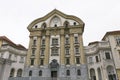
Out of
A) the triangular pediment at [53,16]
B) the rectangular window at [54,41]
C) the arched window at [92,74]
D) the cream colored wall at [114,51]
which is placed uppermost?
the triangular pediment at [53,16]

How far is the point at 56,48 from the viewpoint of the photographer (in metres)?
37.8

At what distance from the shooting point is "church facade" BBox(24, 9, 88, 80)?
3444 cm

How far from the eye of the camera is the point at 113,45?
32.2m

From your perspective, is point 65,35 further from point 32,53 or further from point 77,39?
point 32,53

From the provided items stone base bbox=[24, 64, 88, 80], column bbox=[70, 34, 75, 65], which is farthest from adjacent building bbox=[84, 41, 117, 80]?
column bbox=[70, 34, 75, 65]

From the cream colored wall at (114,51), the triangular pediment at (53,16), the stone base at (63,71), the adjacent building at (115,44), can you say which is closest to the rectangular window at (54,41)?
the triangular pediment at (53,16)

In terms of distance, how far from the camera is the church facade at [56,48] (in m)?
34.4

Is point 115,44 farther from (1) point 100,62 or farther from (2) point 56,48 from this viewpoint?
(2) point 56,48

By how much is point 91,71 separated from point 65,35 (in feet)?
44.7

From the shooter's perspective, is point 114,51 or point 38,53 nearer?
point 114,51

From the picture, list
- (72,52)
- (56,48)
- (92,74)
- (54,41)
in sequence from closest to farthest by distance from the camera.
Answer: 1. (92,74)
2. (72,52)
3. (56,48)
4. (54,41)

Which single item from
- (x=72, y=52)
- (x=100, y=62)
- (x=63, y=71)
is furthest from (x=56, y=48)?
(x=100, y=62)

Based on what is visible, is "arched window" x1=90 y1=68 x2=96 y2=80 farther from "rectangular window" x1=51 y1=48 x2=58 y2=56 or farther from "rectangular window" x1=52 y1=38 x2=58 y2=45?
"rectangular window" x1=52 y1=38 x2=58 y2=45

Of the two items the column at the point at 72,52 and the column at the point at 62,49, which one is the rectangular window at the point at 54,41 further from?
the column at the point at 72,52
